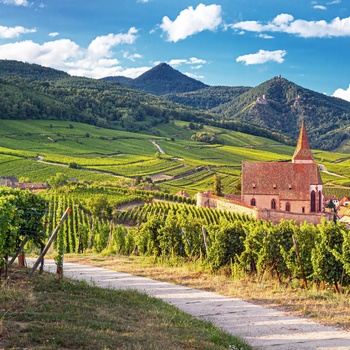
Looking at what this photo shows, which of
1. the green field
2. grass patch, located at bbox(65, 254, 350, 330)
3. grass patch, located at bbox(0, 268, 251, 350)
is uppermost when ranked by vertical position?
the green field

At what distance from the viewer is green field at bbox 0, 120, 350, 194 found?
284ft

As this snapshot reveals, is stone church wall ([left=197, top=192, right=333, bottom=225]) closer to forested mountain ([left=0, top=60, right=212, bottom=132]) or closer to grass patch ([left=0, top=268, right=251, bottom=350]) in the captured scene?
grass patch ([left=0, top=268, right=251, bottom=350])

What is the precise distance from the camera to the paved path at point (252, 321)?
9.02m

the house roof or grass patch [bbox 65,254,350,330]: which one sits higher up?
the house roof

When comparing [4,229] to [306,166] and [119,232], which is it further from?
[306,166]

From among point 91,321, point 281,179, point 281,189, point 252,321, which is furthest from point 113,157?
point 91,321

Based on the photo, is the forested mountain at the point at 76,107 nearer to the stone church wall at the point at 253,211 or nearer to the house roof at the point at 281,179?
the stone church wall at the point at 253,211

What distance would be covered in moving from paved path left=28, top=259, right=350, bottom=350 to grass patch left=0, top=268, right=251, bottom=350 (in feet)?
2.43

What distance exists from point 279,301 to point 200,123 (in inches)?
6925

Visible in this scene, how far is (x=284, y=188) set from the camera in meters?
63.2

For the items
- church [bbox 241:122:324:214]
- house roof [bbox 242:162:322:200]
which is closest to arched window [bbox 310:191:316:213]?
church [bbox 241:122:324:214]

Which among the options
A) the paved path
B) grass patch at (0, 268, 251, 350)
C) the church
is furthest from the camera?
the church

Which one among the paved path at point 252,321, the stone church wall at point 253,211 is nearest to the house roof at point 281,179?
the stone church wall at point 253,211

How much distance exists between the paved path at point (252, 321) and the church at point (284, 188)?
49.5m
